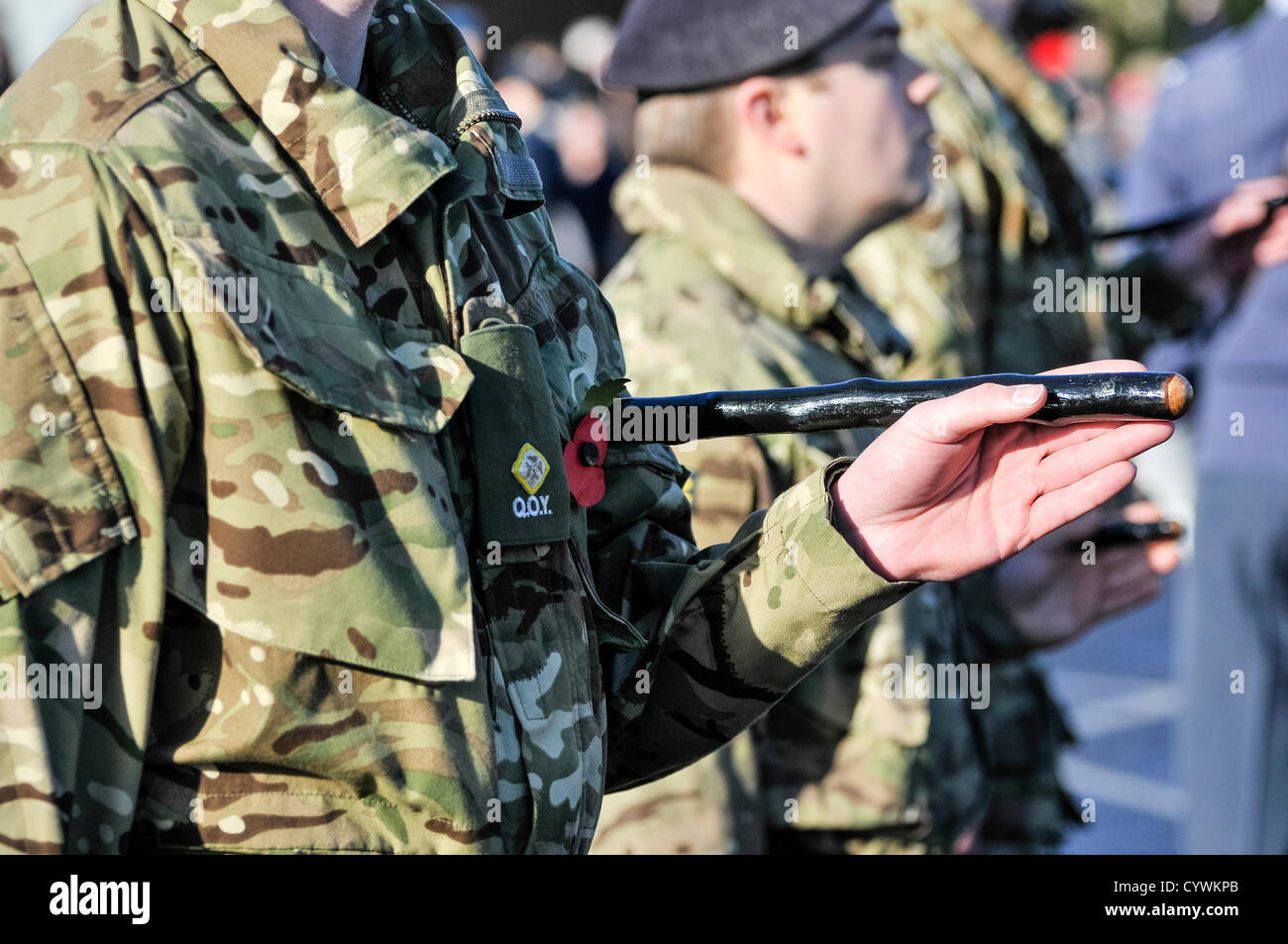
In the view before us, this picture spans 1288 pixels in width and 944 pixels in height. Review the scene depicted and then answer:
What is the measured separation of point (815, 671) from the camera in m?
3.01

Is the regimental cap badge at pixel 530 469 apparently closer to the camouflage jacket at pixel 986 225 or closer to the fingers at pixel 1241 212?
the camouflage jacket at pixel 986 225

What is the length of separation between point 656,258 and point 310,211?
166 centimetres

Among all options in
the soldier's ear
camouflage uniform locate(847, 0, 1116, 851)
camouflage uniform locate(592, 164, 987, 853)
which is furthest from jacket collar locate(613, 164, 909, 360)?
camouflage uniform locate(847, 0, 1116, 851)

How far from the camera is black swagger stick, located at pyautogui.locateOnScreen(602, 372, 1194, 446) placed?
5.44 feet

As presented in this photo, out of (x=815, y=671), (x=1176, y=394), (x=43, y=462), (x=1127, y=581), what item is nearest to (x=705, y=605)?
(x=1176, y=394)

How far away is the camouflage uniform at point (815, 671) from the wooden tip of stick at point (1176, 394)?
1.26 m

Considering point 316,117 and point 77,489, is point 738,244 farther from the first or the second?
point 77,489

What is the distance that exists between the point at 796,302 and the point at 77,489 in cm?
199

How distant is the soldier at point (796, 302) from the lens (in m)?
2.98

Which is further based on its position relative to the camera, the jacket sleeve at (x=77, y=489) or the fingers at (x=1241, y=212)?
the fingers at (x=1241, y=212)

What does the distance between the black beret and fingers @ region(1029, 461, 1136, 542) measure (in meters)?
1.66

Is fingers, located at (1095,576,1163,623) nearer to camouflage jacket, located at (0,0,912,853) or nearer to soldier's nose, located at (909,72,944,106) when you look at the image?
→ soldier's nose, located at (909,72,944,106)

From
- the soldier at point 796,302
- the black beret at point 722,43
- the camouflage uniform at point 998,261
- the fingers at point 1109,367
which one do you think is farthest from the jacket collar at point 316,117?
the camouflage uniform at point 998,261
